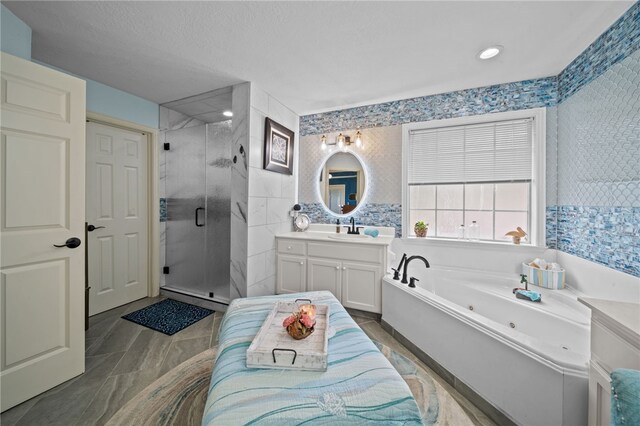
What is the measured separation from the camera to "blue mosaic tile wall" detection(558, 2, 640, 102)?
1538 mm

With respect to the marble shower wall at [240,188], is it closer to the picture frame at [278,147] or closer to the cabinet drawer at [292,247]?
the picture frame at [278,147]

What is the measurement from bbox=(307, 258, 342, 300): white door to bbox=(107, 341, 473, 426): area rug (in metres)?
0.97

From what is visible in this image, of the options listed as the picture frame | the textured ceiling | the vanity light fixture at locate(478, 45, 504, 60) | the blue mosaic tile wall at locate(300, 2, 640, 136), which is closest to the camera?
the textured ceiling

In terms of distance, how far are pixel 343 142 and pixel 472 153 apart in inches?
58.8

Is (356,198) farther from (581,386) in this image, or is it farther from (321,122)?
(581,386)

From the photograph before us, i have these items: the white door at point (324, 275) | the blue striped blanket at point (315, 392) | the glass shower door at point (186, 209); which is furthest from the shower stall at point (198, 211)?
the blue striped blanket at point (315, 392)

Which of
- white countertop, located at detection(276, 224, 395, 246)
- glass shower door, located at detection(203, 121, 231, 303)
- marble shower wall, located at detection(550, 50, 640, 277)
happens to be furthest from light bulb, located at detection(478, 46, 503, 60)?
glass shower door, located at detection(203, 121, 231, 303)

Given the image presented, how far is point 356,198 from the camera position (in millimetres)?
3115

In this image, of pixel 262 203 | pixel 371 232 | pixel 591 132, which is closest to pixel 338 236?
pixel 371 232

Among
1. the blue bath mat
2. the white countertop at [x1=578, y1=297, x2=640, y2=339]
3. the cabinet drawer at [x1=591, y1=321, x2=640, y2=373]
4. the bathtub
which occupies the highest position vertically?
the white countertop at [x1=578, y1=297, x2=640, y2=339]

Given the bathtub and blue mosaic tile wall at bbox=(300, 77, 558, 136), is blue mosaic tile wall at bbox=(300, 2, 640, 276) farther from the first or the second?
the bathtub

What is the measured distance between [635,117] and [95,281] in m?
4.78

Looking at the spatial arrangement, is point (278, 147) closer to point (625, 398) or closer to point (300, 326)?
point (300, 326)

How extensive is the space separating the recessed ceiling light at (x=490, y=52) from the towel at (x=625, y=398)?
2.19m
